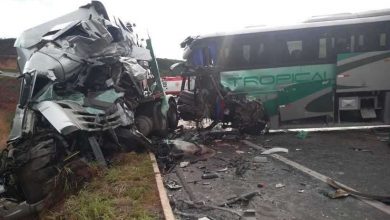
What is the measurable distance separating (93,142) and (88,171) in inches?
26.1

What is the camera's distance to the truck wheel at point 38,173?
18.9 feet

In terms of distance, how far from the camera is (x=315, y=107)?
11.9 meters

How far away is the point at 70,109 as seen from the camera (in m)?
6.79

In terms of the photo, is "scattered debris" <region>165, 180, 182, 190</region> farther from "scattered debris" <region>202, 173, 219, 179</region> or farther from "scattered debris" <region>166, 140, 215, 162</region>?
"scattered debris" <region>166, 140, 215, 162</region>

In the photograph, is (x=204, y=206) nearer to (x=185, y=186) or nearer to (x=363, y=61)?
(x=185, y=186)

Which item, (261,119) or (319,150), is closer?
(319,150)

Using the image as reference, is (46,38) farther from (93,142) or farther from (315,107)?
(315,107)

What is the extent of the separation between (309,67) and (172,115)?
425cm

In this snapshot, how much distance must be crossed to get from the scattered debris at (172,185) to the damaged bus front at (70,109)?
112cm

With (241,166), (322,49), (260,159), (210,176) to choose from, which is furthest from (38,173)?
(322,49)

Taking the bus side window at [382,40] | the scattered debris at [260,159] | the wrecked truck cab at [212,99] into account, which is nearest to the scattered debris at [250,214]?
the scattered debris at [260,159]

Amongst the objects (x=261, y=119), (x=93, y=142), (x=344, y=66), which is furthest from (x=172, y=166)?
(x=344, y=66)

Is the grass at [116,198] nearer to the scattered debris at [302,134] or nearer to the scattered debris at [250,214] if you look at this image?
the scattered debris at [250,214]

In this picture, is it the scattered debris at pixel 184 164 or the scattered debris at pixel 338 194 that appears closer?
the scattered debris at pixel 338 194
